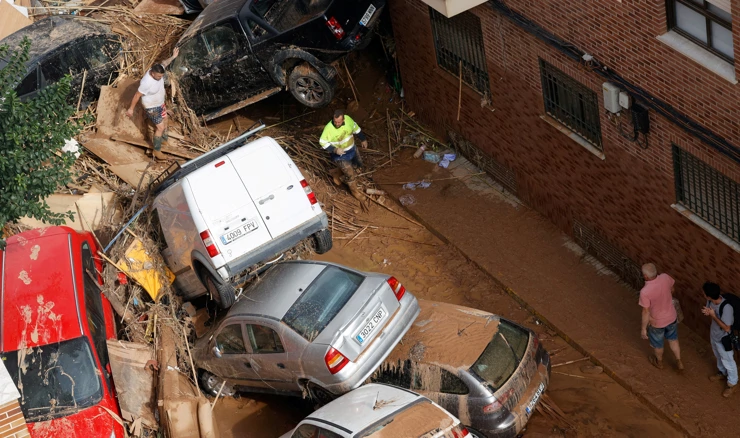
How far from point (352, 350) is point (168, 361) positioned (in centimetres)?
301

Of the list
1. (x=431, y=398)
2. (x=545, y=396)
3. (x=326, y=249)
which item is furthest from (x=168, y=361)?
(x=545, y=396)

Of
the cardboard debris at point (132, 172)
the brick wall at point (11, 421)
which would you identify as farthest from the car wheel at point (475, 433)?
the cardboard debris at point (132, 172)

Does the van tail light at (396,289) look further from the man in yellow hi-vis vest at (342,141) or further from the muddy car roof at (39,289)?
the man in yellow hi-vis vest at (342,141)

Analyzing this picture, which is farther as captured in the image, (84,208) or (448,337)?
(84,208)

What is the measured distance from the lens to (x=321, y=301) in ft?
36.4

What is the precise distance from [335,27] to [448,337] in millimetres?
→ 7335

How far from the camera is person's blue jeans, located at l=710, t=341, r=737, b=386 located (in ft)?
34.6

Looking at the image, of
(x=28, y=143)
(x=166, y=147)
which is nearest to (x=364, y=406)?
(x=28, y=143)

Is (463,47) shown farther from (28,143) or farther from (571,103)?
(28,143)

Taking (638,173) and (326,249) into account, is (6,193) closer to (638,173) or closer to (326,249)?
(326,249)

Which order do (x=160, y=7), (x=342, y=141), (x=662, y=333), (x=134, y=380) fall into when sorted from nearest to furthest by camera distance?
(x=662, y=333) < (x=134, y=380) < (x=342, y=141) < (x=160, y=7)

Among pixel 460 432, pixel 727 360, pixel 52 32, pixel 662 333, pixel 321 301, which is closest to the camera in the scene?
pixel 460 432

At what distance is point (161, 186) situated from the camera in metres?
13.9

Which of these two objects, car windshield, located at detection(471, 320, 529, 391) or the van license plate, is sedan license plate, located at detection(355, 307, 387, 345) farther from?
the van license plate
